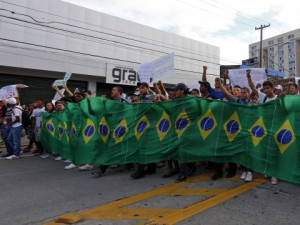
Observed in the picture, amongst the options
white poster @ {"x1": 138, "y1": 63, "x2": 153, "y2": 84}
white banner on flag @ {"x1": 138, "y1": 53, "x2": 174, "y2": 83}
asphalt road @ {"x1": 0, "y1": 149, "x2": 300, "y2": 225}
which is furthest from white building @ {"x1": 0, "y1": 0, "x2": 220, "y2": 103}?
asphalt road @ {"x1": 0, "y1": 149, "x2": 300, "y2": 225}

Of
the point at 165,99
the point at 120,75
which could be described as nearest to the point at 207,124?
the point at 165,99

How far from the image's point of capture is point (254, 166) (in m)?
4.55

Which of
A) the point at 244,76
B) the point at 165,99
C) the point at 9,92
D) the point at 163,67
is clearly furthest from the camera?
the point at 9,92

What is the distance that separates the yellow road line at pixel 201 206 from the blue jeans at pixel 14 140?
6.02 m

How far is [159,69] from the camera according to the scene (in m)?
6.14

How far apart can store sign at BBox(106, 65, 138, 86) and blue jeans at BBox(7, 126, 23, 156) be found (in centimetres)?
1286

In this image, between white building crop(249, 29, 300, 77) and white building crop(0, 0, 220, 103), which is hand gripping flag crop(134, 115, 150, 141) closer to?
white building crop(0, 0, 220, 103)

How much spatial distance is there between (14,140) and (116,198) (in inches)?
200

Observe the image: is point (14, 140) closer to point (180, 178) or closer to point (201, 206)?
point (180, 178)

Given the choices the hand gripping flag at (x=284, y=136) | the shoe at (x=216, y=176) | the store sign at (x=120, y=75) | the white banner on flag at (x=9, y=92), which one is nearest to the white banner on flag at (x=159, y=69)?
the shoe at (x=216, y=176)

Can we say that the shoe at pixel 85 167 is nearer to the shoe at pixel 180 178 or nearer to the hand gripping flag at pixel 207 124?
the shoe at pixel 180 178

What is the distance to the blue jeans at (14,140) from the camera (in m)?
7.77

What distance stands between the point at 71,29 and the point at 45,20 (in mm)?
2069

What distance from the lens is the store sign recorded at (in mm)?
20439
